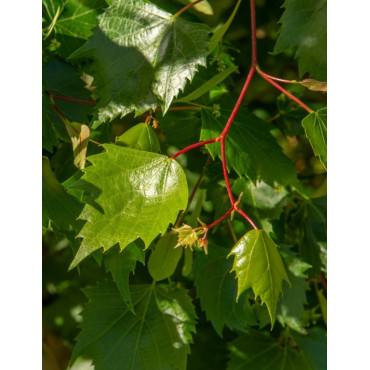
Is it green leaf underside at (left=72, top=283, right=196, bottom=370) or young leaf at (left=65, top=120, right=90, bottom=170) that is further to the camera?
green leaf underside at (left=72, top=283, right=196, bottom=370)

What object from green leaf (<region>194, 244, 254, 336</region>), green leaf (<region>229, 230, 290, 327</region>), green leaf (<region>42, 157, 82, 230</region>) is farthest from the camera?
green leaf (<region>194, 244, 254, 336</region>)

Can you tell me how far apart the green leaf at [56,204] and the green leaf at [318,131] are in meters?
0.28

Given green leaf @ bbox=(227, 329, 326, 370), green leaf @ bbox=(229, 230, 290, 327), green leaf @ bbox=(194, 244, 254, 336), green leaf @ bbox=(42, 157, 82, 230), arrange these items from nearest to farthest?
green leaf @ bbox=(229, 230, 290, 327), green leaf @ bbox=(42, 157, 82, 230), green leaf @ bbox=(194, 244, 254, 336), green leaf @ bbox=(227, 329, 326, 370)

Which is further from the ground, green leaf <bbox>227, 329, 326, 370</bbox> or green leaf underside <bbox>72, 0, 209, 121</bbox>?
green leaf underside <bbox>72, 0, 209, 121</bbox>

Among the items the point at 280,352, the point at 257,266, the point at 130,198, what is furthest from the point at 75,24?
the point at 280,352

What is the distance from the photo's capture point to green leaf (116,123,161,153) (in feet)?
2.05

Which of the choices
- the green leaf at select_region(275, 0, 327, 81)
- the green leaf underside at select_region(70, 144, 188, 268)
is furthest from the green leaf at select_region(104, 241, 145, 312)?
the green leaf at select_region(275, 0, 327, 81)

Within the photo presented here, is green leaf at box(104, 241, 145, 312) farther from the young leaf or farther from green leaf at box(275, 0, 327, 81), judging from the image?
green leaf at box(275, 0, 327, 81)

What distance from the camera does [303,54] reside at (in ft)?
2.20

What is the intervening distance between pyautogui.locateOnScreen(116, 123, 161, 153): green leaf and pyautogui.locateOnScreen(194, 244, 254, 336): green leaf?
228mm

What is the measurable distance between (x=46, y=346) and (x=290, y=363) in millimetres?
488

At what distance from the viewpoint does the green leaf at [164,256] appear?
688mm

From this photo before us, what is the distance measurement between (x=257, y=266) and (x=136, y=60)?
0.27 meters

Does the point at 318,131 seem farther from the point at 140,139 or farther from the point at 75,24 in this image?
the point at 75,24
